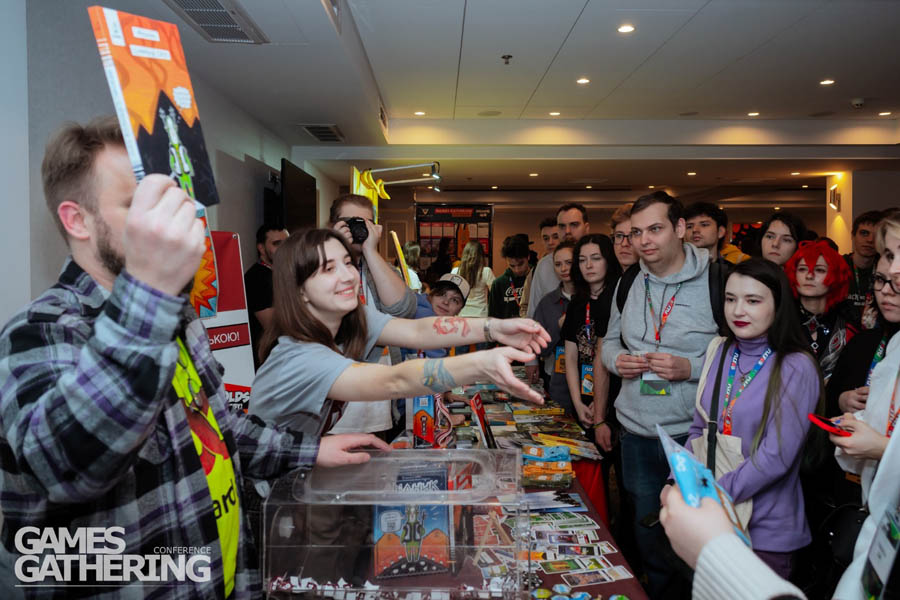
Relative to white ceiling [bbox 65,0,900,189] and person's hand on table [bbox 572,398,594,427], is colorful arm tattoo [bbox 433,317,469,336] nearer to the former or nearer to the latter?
person's hand on table [bbox 572,398,594,427]

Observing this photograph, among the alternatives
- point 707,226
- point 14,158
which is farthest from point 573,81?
point 14,158

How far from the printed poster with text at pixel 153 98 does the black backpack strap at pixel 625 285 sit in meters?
2.20

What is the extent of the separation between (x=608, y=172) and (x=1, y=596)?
960cm

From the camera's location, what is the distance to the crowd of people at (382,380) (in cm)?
71

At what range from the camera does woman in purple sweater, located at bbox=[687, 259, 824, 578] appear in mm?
1805

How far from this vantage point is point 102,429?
2.24 feet

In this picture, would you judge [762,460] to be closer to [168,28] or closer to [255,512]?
[255,512]

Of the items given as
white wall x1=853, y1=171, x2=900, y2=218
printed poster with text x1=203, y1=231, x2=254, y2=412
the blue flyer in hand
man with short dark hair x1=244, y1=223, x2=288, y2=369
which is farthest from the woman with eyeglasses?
white wall x1=853, y1=171, x2=900, y2=218

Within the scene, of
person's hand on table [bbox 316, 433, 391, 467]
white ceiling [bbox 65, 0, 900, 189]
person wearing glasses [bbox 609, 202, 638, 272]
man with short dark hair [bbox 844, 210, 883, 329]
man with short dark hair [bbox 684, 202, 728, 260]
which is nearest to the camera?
person's hand on table [bbox 316, 433, 391, 467]

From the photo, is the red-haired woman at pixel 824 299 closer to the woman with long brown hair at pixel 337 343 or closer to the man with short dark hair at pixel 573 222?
the man with short dark hair at pixel 573 222

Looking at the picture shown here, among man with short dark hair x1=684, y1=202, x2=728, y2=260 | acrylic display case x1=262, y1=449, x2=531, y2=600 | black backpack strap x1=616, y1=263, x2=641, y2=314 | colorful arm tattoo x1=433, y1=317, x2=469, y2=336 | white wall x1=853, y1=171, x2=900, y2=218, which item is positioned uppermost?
white wall x1=853, y1=171, x2=900, y2=218

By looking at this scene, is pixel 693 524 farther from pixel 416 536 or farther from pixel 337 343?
pixel 337 343

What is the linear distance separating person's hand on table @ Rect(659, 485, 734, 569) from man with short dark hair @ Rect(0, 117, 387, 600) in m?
0.79

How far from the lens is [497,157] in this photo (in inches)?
316
